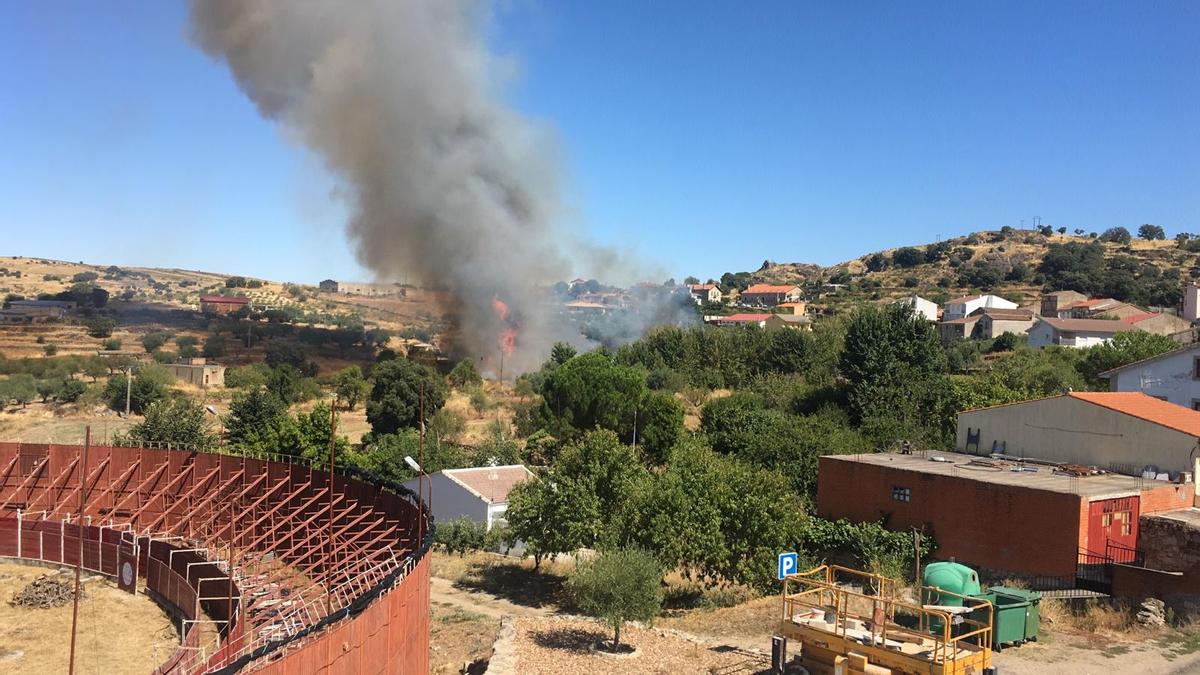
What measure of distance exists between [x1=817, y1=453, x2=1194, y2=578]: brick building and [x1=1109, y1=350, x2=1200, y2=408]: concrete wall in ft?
30.3

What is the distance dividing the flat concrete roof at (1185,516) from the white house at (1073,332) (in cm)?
4193

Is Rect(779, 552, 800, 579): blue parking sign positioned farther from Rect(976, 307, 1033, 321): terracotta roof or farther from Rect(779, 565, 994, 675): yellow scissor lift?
Rect(976, 307, 1033, 321): terracotta roof

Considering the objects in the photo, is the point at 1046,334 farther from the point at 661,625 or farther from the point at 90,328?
the point at 90,328

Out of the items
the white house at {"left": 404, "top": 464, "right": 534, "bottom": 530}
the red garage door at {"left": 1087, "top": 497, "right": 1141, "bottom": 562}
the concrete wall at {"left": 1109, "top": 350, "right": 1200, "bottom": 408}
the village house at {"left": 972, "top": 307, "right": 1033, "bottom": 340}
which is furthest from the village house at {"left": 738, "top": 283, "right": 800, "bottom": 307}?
the red garage door at {"left": 1087, "top": 497, "right": 1141, "bottom": 562}

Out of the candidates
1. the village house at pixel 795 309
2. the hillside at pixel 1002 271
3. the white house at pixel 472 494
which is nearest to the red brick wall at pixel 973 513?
the white house at pixel 472 494

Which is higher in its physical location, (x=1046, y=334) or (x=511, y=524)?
(x=1046, y=334)

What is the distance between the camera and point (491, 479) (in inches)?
1208

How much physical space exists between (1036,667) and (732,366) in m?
42.8

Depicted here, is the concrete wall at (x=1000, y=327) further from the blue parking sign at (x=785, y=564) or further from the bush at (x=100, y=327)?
the bush at (x=100, y=327)

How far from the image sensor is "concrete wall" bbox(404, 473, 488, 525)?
28.7 metres

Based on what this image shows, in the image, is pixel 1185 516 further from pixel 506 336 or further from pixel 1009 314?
pixel 1009 314

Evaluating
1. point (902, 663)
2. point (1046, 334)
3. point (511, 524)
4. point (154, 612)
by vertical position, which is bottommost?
point (154, 612)

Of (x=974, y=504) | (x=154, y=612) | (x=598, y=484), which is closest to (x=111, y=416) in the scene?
(x=154, y=612)

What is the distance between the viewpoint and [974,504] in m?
21.6
